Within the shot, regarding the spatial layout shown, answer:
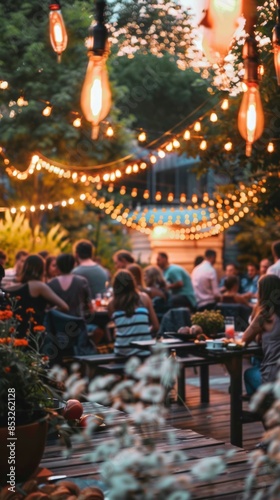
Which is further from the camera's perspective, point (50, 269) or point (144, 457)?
point (50, 269)

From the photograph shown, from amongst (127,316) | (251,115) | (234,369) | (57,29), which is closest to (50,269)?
(127,316)

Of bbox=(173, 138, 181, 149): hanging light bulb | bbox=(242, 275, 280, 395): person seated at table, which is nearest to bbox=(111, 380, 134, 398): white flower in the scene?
bbox=(242, 275, 280, 395): person seated at table

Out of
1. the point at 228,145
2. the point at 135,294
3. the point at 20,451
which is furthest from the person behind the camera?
the point at 228,145

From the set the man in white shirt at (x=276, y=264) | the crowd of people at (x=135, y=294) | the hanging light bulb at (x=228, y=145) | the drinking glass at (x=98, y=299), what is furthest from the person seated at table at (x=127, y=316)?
the drinking glass at (x=98, y=299)

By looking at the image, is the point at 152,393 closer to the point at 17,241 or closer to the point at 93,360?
the point at 93,360

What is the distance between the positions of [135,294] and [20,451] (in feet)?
15.8

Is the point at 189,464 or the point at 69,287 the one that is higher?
the point at 69,287

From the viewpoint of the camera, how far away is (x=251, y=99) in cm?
357

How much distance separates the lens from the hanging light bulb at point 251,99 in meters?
3.42

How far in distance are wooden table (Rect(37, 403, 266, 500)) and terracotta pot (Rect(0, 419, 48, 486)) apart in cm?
13

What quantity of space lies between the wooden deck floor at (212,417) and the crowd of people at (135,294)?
515 mm

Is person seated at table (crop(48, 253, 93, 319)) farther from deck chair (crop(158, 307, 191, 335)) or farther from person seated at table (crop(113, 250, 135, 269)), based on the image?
person seated at table (crop(113, 250, 135, 269))

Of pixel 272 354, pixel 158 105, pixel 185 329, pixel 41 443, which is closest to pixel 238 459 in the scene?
pixel 41 443

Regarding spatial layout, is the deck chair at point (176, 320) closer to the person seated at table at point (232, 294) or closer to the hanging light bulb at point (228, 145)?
the person seated at table at point (232, 294)
